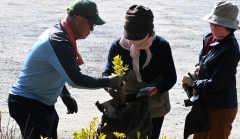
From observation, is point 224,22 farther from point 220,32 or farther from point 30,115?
point 30,115

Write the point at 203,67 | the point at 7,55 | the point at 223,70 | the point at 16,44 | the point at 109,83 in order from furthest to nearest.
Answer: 1. the point at 16,44
2. the point at 7,55
3. the point at 203,67
4. the point at 223,70
5. the point at 109,83

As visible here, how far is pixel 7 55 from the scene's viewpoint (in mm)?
7676

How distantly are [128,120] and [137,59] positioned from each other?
600 mm

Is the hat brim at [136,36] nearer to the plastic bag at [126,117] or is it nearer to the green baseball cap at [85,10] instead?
the green baseball cap at [85,10]

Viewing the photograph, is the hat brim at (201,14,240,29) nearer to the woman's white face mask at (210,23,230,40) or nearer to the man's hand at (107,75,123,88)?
the woman's white face mask at (210,23,230,40)

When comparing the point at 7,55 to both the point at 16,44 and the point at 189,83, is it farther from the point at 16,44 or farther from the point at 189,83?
the point at 189,83

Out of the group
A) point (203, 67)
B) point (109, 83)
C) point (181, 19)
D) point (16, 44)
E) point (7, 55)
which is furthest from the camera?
point (181, 19)

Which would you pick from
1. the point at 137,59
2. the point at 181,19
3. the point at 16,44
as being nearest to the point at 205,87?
the point at 137,59

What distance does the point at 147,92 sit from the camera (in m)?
3.16

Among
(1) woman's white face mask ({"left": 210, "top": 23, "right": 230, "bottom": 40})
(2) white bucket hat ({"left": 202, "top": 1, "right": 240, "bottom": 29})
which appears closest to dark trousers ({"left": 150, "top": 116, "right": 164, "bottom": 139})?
(1) woman's white face mask ({"left": 210, "top": 23, "right": 230, "bottom": 40})

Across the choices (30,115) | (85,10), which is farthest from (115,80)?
(30,115)

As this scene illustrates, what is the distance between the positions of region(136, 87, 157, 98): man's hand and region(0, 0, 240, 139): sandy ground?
1.61 metres

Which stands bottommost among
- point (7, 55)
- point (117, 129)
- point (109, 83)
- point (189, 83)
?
point (7, 55)

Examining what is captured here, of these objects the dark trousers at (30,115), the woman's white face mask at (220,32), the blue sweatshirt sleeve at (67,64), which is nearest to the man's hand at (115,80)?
the blue sweatshirt sleeve at (67,64)
